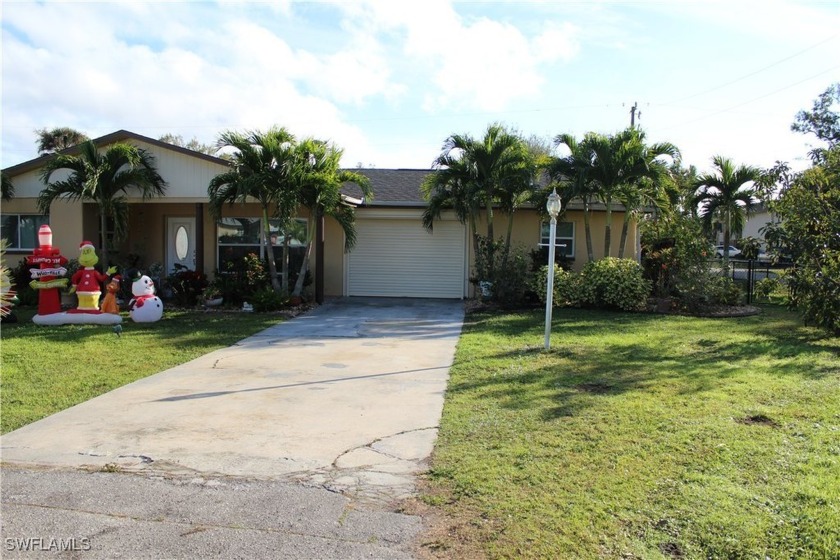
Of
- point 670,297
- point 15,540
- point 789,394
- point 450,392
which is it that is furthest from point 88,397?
point 670,297

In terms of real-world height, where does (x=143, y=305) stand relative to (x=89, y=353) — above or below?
above

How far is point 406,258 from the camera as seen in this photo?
16781mm

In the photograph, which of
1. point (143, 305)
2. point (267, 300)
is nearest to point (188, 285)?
point (267, 300)

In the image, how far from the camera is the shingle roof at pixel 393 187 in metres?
16.3

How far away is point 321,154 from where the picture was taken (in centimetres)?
1313

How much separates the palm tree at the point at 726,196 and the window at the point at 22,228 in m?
19.1

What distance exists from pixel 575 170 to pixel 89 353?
10.4 m

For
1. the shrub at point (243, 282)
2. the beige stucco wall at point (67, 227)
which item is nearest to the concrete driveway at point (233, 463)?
the shrub at point (243, 282)

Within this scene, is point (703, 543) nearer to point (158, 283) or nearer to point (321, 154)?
point (321, 154)

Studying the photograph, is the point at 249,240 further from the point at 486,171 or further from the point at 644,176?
the point at 644,176

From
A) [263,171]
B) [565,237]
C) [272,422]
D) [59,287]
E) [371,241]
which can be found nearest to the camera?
[272,422]

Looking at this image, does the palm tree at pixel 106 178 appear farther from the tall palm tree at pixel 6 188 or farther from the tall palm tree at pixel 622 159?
the tall palm tree at pixel 622 159

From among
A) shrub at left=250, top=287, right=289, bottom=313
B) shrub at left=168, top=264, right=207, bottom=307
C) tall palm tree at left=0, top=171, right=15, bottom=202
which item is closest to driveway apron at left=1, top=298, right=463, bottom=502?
shrub at left=250, top=287, right=289, bottom=313

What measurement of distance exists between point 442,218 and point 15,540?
45.1 ft
